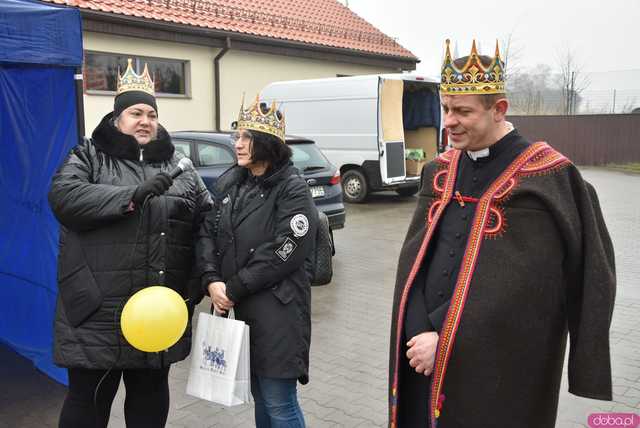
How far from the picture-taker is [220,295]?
2.87m

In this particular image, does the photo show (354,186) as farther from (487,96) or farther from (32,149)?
(487,96)

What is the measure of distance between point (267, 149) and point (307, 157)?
6.18 m

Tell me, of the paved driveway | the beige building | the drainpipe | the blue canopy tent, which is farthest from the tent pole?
the drainpipe

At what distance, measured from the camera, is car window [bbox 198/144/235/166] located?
823 centimetres

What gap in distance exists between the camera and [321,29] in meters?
18.7

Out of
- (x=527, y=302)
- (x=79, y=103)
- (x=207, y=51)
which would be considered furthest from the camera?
(x=207, y=51)

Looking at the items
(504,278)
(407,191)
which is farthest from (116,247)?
(407,191)

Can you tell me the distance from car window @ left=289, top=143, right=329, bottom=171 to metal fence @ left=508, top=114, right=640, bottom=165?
1753 cm

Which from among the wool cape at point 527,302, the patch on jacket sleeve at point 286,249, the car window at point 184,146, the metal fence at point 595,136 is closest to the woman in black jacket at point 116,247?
the patch on jacket sleeve at point 286,249

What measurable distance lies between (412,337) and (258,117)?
1.28m

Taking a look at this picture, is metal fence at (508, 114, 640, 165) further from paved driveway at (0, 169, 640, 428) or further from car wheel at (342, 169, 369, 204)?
paved driveway at (0, 169, 640, 428)

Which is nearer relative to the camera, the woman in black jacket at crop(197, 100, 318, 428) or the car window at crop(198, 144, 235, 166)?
the woman in black jacket at crop(197, 100, 318, 428)

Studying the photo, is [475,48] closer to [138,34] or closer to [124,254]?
[124,254]

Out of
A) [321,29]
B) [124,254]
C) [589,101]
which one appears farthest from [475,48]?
[589,101]
